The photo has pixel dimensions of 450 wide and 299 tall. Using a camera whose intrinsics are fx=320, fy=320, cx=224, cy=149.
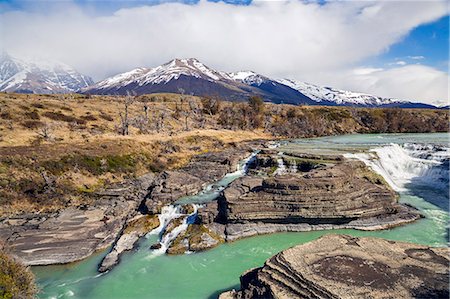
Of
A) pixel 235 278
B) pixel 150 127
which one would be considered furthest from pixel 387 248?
pixel 150 127

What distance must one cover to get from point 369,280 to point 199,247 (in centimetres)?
1491

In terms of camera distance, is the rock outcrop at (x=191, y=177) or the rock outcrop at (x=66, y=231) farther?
the rock outcrop at (x=191, y=177)

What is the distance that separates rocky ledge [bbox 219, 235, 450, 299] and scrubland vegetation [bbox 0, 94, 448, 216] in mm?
28108

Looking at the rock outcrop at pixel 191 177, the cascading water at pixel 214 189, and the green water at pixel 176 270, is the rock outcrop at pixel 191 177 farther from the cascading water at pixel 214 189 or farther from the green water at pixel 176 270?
the green water at pixel 176 270

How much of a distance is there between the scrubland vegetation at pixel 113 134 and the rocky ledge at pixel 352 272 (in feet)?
92.2

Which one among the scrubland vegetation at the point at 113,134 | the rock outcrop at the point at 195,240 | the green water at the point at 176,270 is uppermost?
the scrubland vegetation at the point at 113,134

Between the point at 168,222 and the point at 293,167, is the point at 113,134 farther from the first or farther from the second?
the point at 168,222

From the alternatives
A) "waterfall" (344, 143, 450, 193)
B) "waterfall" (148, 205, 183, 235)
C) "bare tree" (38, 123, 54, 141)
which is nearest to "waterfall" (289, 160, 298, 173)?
"waterfall" (344, 143, 450, 193)

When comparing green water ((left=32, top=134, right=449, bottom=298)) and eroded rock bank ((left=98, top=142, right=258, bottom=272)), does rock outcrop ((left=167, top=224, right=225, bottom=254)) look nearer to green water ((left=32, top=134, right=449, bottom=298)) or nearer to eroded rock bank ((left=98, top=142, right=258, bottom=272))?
eroded rock bank ((left=98, top=142, right=258, bottom=272))

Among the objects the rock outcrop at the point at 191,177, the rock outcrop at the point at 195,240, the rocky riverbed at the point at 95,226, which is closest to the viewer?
the rocky riverbed at the point at 95,226

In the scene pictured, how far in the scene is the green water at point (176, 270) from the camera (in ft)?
74.0

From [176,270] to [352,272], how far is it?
13.4m

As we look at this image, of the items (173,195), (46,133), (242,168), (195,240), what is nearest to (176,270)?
(195,240)

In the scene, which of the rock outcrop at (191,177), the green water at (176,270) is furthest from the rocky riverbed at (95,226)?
the green water at (176,270)
